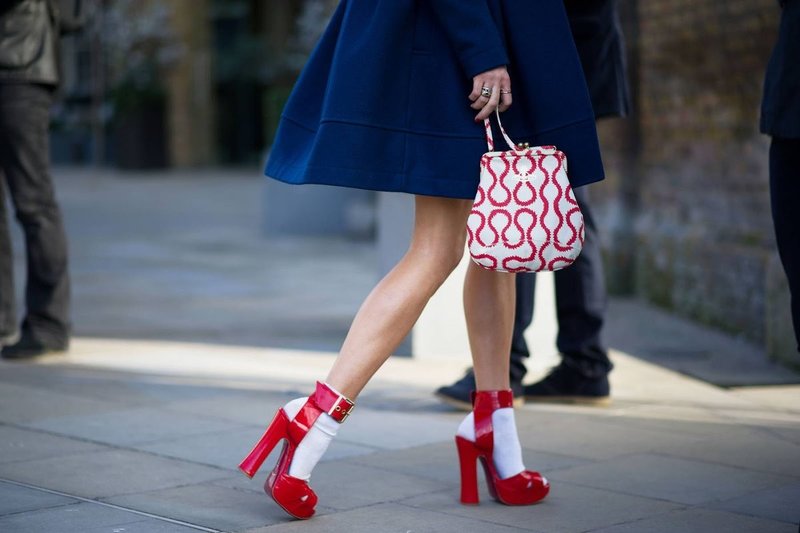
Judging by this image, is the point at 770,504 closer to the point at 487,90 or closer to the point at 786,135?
the point at 786,135

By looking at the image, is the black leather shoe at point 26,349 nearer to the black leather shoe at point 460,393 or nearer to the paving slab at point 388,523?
the black leather shoe at point 460,393

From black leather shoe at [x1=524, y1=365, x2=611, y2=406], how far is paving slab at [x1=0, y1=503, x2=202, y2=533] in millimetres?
1766

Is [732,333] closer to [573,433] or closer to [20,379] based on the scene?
[573,433]

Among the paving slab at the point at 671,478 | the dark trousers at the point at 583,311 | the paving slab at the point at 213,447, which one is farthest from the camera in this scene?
the dark trousers at the point at 583,311

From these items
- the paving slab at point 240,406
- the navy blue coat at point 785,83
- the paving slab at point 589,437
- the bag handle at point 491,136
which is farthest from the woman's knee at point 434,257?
the paving slab at point 240,406

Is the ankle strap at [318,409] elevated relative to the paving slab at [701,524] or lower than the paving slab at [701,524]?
elevated

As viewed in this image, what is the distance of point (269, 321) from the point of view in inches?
245

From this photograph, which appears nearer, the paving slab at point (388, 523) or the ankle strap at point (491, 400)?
the paving slab at point (388, 523)

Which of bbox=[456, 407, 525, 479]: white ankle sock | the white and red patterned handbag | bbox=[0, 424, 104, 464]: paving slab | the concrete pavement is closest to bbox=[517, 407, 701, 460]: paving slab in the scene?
the concrete pavement

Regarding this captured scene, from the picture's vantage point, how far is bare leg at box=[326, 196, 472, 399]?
2.94 metres

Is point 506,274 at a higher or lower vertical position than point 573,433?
higher

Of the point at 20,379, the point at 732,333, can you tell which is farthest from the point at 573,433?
the point at 732,333

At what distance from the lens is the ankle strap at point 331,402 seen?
2.89m

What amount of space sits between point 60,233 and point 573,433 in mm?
2207
